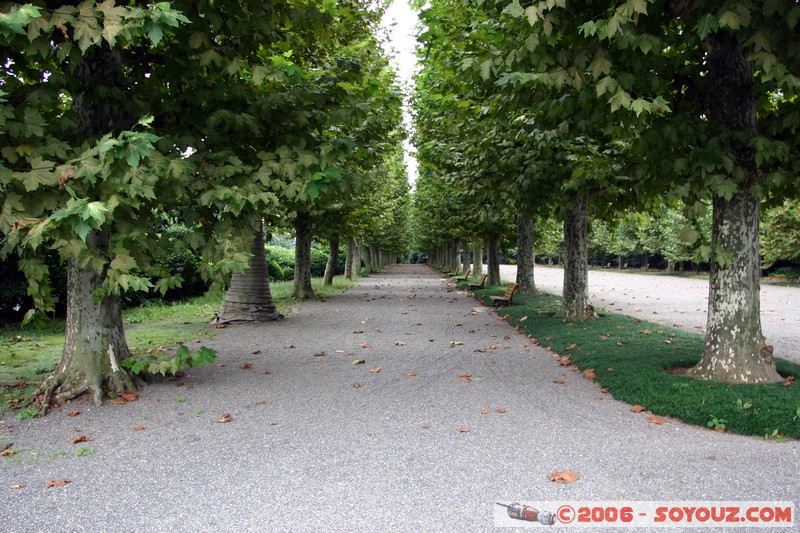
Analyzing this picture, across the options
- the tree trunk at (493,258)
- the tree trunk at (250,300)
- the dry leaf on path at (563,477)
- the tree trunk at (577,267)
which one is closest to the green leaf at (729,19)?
the dry leaf on path at (563,477)

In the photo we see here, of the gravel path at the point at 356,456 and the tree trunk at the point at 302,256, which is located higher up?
the tree trunk at the point at 302,256

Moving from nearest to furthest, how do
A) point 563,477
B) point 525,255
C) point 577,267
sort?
point 563,477
point 577,267
point 525,255

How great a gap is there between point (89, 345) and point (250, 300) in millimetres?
6579

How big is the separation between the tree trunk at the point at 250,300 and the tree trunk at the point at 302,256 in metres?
4.84

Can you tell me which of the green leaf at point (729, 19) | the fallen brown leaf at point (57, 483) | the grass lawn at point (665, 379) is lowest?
the fallen brown leaf at point (57, 483)

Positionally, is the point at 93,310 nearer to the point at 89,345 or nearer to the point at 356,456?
the point at 89,345

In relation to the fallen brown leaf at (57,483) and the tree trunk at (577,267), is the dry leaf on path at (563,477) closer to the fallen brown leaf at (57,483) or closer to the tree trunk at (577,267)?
the fallen brown leaf at (57,483)

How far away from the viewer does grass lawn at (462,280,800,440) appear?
4.84 meters

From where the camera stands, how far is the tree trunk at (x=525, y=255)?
17250 millimetres

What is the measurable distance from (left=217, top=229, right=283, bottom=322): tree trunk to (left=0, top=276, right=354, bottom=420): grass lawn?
64 centimetres

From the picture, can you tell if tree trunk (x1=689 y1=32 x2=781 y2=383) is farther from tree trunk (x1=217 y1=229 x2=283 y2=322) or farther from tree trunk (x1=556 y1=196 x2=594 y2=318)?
tree trunk (x1=217 y1=229 x2=283 y2=322)

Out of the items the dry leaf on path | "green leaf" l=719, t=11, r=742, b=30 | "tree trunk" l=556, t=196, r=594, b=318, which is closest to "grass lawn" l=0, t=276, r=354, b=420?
the dry leaf on path

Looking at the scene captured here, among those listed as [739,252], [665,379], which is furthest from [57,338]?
[739,252]

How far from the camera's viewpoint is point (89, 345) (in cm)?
620
